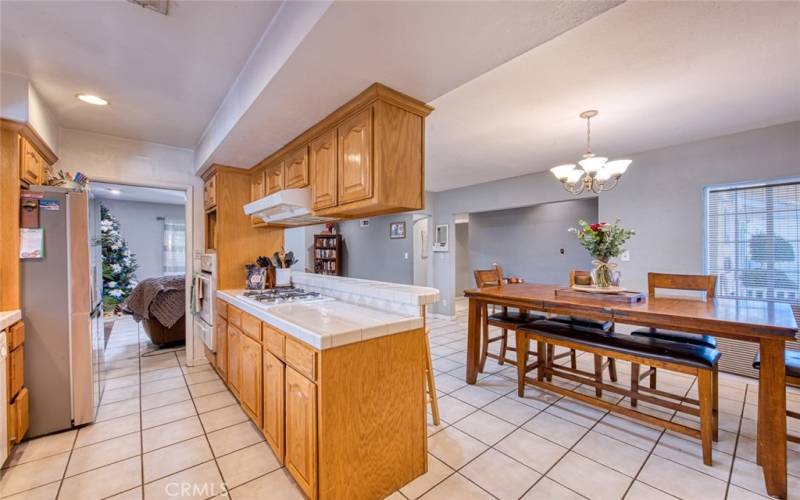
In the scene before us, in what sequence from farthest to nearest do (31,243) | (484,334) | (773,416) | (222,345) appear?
(484,334), (222,345), (31,243), (773,416)

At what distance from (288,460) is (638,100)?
11.0 feet

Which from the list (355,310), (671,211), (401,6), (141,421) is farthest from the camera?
(671,211)

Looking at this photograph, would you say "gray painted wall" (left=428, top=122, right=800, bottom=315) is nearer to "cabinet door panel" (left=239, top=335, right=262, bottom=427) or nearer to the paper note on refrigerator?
"cabinet door panel" (left=239, top=335, right=262, bottom=427)

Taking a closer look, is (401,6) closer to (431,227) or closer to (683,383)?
(683,383)

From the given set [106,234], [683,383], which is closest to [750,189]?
[683,383]

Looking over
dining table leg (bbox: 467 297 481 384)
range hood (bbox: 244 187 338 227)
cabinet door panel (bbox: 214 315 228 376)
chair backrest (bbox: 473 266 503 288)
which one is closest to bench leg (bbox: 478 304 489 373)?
dining table leg (bbox: 467 297 481 384)

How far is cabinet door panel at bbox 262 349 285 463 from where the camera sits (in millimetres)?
1778

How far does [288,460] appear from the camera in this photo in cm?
172

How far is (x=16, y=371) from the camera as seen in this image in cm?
197

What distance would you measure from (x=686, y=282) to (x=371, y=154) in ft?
9.05

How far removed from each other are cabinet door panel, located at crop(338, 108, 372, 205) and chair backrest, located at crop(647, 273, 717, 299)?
102 inches

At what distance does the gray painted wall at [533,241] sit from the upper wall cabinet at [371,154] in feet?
14.1

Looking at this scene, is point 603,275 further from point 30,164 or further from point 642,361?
point 30,164

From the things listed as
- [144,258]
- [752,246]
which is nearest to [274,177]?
[752,246]
